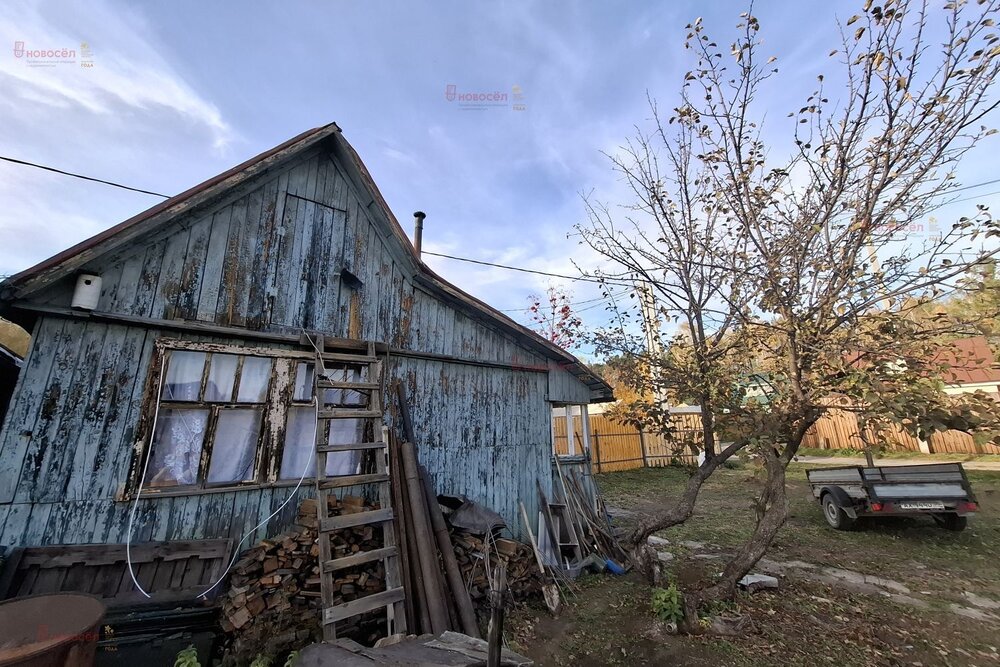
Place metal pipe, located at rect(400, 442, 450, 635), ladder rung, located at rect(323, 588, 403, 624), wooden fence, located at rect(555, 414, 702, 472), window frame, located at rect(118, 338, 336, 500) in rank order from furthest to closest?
1. wooden fence, located at rect(555, 414, 702, 472)
2. window frame, located at rect(118, 338, 336, 500)
3. metal pipe, located at rect(400, 442, 450, 635)
4. ladder rung, located at rect(323, 588, 403, 624)

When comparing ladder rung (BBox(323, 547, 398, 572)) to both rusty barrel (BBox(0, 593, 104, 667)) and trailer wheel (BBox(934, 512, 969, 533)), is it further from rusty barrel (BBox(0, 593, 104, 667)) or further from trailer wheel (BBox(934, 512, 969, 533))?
trailer wheel (BBox(934, 512, 969, 533))

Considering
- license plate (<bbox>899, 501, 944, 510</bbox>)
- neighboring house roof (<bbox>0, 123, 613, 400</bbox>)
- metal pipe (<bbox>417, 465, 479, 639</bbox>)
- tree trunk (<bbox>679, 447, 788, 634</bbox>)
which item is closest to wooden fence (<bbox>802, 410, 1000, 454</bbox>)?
license plate (<bbox>899, 501, 944, 510</bbox>)

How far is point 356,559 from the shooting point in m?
4.32

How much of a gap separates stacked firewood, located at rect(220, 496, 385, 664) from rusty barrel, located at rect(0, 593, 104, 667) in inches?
53.5

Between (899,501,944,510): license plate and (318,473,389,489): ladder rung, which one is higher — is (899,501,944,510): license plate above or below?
below

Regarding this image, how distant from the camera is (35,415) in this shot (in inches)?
165

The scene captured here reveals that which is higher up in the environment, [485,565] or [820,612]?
[485,565]

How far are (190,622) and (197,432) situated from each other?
1.99m

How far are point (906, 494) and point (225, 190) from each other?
1371 centimetres

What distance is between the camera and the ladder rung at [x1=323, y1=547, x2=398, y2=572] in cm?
419

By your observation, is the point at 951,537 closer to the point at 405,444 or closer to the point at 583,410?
the point at 583,410

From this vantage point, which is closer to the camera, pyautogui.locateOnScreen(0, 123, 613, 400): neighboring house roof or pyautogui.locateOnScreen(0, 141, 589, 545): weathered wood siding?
pyautogui.locateOnScreen(0, 123, 613, 400): neighboring house roof

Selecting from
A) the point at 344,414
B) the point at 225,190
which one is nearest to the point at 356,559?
the point at 344,414

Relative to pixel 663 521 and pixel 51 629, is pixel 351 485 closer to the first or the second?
pixel 51 629
